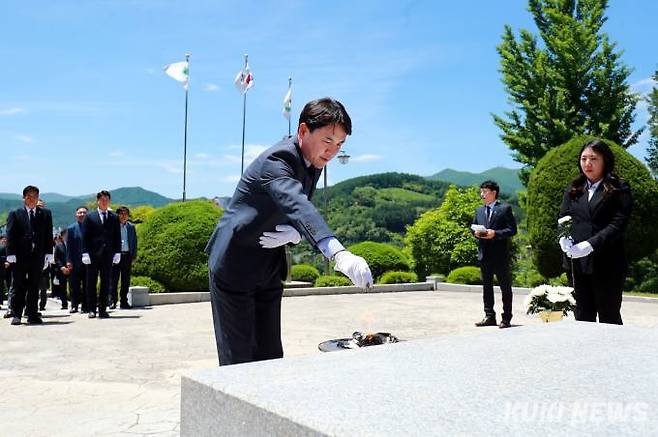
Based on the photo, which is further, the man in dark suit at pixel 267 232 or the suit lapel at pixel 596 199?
the suit lapel at pixel 596 199

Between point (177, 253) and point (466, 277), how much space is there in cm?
832

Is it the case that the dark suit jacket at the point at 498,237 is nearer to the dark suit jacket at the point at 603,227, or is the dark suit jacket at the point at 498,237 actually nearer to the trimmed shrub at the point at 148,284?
the dark suit jacket at the point at 603,227

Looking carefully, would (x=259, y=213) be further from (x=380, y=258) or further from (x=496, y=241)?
(x=380, y=258)

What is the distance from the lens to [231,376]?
80.2 inches

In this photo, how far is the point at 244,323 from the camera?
2.91m

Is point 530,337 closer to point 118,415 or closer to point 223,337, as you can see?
point 223,337

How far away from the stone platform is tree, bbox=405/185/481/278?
17.8 meters

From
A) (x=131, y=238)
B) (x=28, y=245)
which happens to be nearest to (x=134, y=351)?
(x=28, y=245)

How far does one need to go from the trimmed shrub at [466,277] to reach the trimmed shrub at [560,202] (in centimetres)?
211

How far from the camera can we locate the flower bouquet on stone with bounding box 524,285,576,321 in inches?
278

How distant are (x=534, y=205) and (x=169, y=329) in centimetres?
1040

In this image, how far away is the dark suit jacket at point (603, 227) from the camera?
463 cm

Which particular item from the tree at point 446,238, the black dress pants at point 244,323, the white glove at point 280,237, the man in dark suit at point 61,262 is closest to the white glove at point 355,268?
the white glove at point 280,237

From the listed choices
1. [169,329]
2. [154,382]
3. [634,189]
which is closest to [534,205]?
[634,189]
